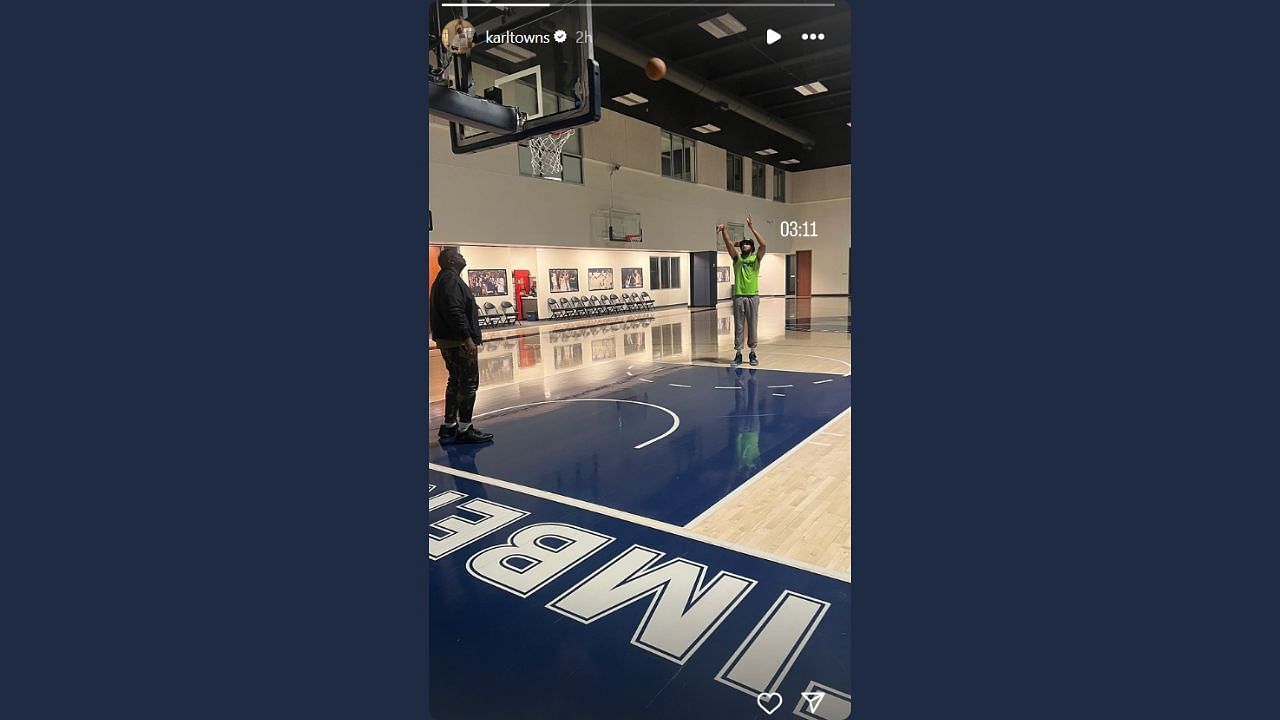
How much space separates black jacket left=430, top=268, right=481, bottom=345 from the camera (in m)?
4.13

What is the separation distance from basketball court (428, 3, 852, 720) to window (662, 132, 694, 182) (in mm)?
192

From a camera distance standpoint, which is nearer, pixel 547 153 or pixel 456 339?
pixel 456 339

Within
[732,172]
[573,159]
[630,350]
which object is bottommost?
[630,350]

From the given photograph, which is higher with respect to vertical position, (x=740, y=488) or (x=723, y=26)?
(x=723, y=26)

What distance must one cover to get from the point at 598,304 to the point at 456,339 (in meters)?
10.7

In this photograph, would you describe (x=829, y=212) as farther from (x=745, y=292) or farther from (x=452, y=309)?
(x=745, y=292)

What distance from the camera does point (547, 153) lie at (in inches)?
400

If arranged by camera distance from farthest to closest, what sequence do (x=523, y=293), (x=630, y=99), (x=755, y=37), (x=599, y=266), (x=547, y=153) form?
1. (x=599, y=266)
2. (x=523, y=293)
3. (x=630, y=99)
4. (x=547, y=153)
5. (x=755, y=37)

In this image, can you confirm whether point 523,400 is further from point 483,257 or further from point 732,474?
point 483,257

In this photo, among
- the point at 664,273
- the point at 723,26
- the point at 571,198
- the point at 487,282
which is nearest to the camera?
the point at 723,26

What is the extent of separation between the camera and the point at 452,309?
4.18m

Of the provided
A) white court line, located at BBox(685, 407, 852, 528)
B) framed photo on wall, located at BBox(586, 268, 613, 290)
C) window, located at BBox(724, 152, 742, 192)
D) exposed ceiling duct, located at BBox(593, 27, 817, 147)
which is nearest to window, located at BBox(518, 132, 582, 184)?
framed photo on wall, located at BBox(586, 268, 613, 290)

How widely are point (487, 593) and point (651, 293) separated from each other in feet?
46.9

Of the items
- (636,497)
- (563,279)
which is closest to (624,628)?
(636,497)
